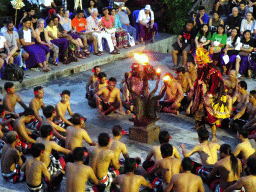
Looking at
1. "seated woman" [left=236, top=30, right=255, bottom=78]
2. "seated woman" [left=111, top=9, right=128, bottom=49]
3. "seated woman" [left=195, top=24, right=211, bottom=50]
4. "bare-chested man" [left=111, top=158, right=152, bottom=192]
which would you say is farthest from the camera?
"seated woman" [left=111, top=9, right=128, bottom=49]

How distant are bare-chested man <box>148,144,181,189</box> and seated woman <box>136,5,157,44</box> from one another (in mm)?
10102

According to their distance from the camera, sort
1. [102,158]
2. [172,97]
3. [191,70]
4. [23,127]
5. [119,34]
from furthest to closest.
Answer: [119,34] < [191,70] < [172,97] < [23,127] < [102,158]

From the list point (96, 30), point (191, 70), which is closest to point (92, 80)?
point (191, 70)

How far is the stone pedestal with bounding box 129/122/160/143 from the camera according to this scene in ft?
28.3

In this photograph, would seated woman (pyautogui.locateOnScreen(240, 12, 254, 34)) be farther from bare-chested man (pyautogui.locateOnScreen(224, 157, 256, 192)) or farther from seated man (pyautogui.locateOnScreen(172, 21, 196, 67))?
bare-chested man (pyautogui.locateOnScreen(224, 157, 256, 192))

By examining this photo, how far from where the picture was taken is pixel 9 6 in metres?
14.2

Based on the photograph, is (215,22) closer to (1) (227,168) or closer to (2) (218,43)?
(2) (218,43)

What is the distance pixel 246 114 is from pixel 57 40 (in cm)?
640

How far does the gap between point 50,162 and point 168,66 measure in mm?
8237

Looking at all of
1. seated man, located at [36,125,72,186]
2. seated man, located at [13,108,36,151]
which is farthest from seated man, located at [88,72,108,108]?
seated man, located at [36,125,72,186]

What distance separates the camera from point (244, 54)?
526 inches

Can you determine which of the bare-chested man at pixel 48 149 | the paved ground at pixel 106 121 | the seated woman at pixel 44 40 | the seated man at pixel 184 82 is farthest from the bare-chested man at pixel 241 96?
the seated woman at pixel 44 40

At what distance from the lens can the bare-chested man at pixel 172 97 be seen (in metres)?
10.4

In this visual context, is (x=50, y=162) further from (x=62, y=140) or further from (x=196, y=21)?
(x=196, y=21)
